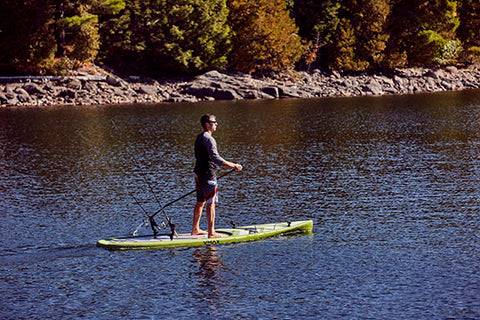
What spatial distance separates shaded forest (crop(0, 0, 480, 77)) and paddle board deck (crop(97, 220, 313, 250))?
52.8m

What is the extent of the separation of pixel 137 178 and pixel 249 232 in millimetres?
10230

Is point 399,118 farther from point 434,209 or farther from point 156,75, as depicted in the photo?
point 156,75

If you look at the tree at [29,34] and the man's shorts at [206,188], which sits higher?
the tree at [29,34]

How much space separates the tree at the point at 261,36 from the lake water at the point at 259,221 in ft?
138

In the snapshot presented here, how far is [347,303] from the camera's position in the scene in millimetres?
12109

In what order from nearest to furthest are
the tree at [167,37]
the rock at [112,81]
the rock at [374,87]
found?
the rock at [112,81] → the tree at [167,37] → the rock at [374,87]

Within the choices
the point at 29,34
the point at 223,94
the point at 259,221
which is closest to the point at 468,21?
the point at 223,94

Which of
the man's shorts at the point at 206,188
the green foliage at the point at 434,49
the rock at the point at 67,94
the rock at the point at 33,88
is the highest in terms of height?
the green foliage at the point at 434,49

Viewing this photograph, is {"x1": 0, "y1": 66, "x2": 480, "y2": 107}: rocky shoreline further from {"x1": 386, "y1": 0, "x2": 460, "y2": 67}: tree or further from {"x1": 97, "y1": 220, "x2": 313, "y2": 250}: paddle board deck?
{"x1": 97, "y1": 220, "x2": 313, "y2": 250}: paddle board deck

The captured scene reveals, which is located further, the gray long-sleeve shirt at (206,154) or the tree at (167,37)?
the tree at (167,37)

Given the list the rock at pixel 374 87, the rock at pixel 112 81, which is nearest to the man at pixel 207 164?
the rock at pixel 112 81

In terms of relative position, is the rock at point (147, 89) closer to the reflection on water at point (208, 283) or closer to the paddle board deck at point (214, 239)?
the paddle board deck at point (214, 239)

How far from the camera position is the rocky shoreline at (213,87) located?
64.1 metres

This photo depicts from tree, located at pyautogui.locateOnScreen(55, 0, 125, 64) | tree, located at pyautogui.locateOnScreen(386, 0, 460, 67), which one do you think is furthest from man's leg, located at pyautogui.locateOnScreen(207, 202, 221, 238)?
tree, located at pyautogui.locateOnScreen(386, 0, 460, 67)
